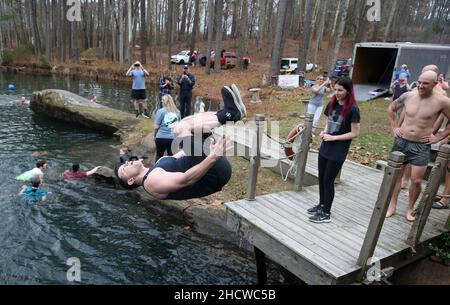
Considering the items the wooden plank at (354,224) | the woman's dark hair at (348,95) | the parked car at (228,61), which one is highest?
the woman's dark hair at (348,95)

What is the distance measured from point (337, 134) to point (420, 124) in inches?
43.8

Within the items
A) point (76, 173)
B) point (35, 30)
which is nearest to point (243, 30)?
point (35, 30)

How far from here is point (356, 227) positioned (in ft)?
15.3

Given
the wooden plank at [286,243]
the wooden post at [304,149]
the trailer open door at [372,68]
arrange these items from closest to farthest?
the wooden plank at [286,243] → the wooden post at [304,149] → the trailer open door at [372,68]

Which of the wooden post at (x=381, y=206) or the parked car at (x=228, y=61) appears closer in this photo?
the wooden post at (x=381, y=206)

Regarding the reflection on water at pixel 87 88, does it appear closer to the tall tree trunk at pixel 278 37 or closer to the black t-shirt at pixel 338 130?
the tall tree trunk at pixel 278 37

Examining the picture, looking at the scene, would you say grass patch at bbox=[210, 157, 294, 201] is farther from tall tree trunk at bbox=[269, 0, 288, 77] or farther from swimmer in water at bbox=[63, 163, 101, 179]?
tall tree trunk at bbox=[269, 0, 288, 77]

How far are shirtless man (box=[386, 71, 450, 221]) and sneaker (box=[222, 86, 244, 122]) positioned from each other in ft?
10.1

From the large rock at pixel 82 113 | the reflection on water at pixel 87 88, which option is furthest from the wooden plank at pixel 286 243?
the reflection on water at pixel 87 88

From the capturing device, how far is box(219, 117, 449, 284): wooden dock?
3793 millimetres

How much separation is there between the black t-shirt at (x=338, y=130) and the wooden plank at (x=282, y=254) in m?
1.31

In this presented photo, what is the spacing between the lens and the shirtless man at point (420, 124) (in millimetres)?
4355
